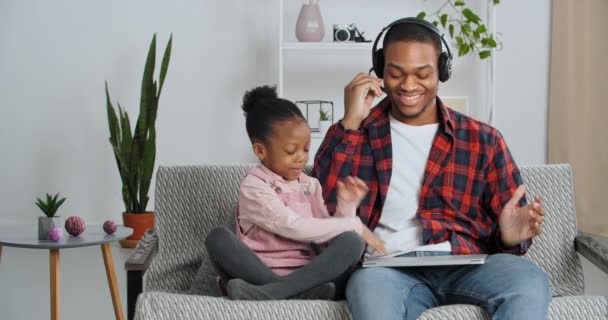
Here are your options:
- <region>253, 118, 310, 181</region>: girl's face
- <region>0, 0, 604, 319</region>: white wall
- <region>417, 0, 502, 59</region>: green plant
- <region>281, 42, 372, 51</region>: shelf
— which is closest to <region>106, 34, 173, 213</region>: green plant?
<region>0, 0, 604, 319</region>: white wall

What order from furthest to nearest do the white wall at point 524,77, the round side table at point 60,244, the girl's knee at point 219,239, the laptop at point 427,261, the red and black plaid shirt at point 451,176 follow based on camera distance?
the white wall at point 524,77, the round side table at point 60,244, the red and black plaid shirt at point 451,176, the girl's knee at point 219,239, the laptop at point 427,261

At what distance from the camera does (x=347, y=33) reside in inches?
183

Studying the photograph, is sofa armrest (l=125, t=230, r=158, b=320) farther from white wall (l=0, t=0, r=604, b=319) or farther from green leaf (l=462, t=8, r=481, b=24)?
white wall (l=0, t=0, r=604, b=319)

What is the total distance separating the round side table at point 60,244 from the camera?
2793 mm

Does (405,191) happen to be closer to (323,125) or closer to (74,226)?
(74,226)

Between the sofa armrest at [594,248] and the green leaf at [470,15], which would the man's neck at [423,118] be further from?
the green leaf at [470,15]

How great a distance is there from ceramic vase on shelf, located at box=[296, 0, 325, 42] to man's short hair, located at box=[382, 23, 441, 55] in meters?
2.57

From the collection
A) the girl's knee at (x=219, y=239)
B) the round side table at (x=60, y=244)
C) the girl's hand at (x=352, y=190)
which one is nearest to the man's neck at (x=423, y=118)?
the girl's hand at (x=352, y=190)

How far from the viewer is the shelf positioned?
15.0ft

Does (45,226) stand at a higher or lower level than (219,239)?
lower

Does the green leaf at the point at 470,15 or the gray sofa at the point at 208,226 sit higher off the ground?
the green leaf at the point at 470,15

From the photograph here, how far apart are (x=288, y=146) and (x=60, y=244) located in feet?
3.71

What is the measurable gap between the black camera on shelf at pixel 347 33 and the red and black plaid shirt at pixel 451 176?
2534mm

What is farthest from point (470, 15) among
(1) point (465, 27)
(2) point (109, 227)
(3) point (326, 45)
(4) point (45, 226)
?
(4) point (45, 226)
